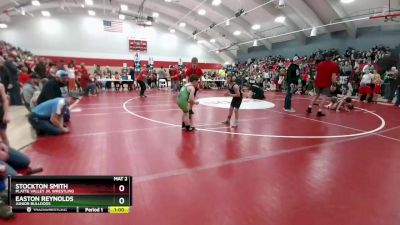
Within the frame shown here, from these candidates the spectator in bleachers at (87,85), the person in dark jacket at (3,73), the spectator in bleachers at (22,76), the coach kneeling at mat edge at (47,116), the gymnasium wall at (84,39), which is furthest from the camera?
the gymnasium wall at (84,39)

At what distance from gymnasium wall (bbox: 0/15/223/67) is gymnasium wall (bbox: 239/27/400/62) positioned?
11.6 meters

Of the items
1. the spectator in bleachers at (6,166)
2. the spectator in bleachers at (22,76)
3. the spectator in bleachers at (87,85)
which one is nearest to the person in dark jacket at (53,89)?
the spectator in bleachers at (6,166)

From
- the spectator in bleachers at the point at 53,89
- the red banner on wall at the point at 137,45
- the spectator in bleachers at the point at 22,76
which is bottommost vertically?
the spectator in bleachers at the point at 53,89

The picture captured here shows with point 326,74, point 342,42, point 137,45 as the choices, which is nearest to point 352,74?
point 342,42

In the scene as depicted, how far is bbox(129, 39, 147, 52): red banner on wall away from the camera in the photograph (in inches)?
1034

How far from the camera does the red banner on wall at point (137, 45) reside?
26.3m

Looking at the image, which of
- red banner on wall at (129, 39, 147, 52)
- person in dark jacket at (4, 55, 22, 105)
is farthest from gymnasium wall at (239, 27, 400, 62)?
person in dark jacket at (4, 55, 22, 105)

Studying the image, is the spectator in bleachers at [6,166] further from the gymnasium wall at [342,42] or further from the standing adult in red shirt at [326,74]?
the gymnasium wall at [342,42]

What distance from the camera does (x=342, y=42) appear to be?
703 inches

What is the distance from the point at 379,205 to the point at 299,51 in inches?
843

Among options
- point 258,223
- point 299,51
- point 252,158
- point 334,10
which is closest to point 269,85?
point 299,51

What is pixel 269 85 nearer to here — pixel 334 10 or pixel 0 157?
pixel 334 10
